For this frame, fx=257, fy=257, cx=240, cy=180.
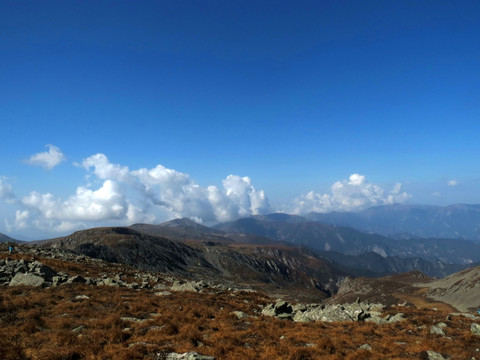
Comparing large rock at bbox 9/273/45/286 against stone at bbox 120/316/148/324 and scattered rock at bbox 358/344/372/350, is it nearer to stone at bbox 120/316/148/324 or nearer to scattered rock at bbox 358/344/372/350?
stone at bbox 120/316/148/324

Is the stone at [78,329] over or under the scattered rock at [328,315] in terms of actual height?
over

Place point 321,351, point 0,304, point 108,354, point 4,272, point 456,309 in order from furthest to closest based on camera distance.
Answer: point 456,309, point 4,272, point 0,304, point 321,351, point 108,354

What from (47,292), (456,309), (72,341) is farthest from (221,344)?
(456,309)

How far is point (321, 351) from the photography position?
1481 cm

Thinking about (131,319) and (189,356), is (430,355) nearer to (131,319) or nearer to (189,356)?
(189,356)

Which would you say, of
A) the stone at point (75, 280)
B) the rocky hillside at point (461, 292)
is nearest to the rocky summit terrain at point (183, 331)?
the stone at point (75, 280)

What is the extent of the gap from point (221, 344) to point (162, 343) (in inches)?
135

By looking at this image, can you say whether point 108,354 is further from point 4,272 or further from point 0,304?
point 4,272

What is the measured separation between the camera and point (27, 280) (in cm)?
2839

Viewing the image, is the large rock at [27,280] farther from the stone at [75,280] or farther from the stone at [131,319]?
the stone at [131,319]

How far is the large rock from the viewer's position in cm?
2780

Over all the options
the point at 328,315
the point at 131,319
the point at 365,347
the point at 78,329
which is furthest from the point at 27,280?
the point at 365,347

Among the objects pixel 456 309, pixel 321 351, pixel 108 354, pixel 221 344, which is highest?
pixel 108 354

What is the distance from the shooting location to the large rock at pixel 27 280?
27.8 metres
